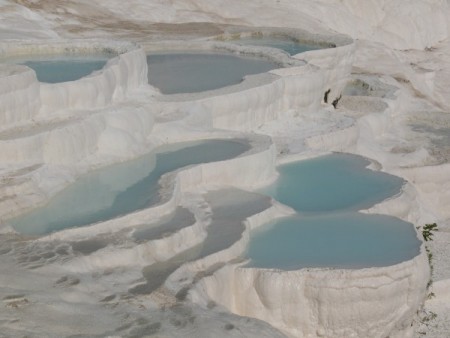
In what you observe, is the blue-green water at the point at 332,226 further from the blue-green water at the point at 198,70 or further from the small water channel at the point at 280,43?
the small water channel at the point at 280,43

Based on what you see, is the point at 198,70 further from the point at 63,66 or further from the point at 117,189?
the point at 117,189

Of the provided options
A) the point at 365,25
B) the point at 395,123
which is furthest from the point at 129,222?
the point at 365,25

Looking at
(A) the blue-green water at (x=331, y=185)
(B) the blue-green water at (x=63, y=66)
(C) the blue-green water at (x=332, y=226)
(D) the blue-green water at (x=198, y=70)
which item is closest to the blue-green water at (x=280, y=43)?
(D) the blue-green water at (x=198, y=70)

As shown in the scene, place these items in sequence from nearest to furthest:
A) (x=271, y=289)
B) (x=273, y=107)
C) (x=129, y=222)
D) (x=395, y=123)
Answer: (x=271, y=289)
(x=129, y=222)
(x=273, y=107)
(x=395, y=123)

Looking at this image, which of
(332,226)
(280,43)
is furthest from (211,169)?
(280,43)

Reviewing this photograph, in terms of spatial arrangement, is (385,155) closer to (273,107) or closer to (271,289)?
(273,107)

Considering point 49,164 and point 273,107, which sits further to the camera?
point 273,107
